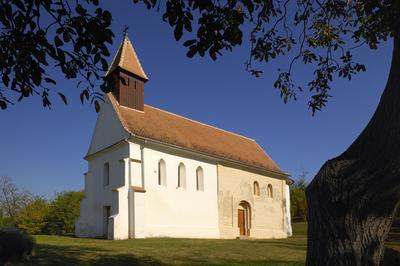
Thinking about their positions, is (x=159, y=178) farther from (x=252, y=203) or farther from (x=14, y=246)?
(x=14, y=246)

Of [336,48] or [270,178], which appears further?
[270,178]

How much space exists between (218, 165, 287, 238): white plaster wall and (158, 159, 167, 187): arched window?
502cm

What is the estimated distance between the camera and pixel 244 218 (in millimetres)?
34688

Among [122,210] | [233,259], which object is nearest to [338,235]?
[233,259]

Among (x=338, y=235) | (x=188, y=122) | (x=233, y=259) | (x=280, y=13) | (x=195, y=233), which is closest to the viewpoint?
(x=338, y=235)

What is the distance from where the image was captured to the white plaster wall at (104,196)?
25.9 meters

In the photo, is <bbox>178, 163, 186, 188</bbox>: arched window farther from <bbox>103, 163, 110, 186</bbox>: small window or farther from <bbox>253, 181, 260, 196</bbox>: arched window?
<bbox>253, 181, 260, 196</bbox>: arched window

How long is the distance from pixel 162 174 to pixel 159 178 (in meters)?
0.36

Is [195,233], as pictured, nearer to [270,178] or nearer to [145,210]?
[145,210]

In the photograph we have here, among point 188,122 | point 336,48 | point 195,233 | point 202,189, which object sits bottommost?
point 195,233

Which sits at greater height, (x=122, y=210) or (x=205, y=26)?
(x=205, y=26)

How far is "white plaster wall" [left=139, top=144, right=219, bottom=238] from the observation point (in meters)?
27.4

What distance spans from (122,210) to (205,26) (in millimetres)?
21923

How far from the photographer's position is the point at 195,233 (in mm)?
29641
